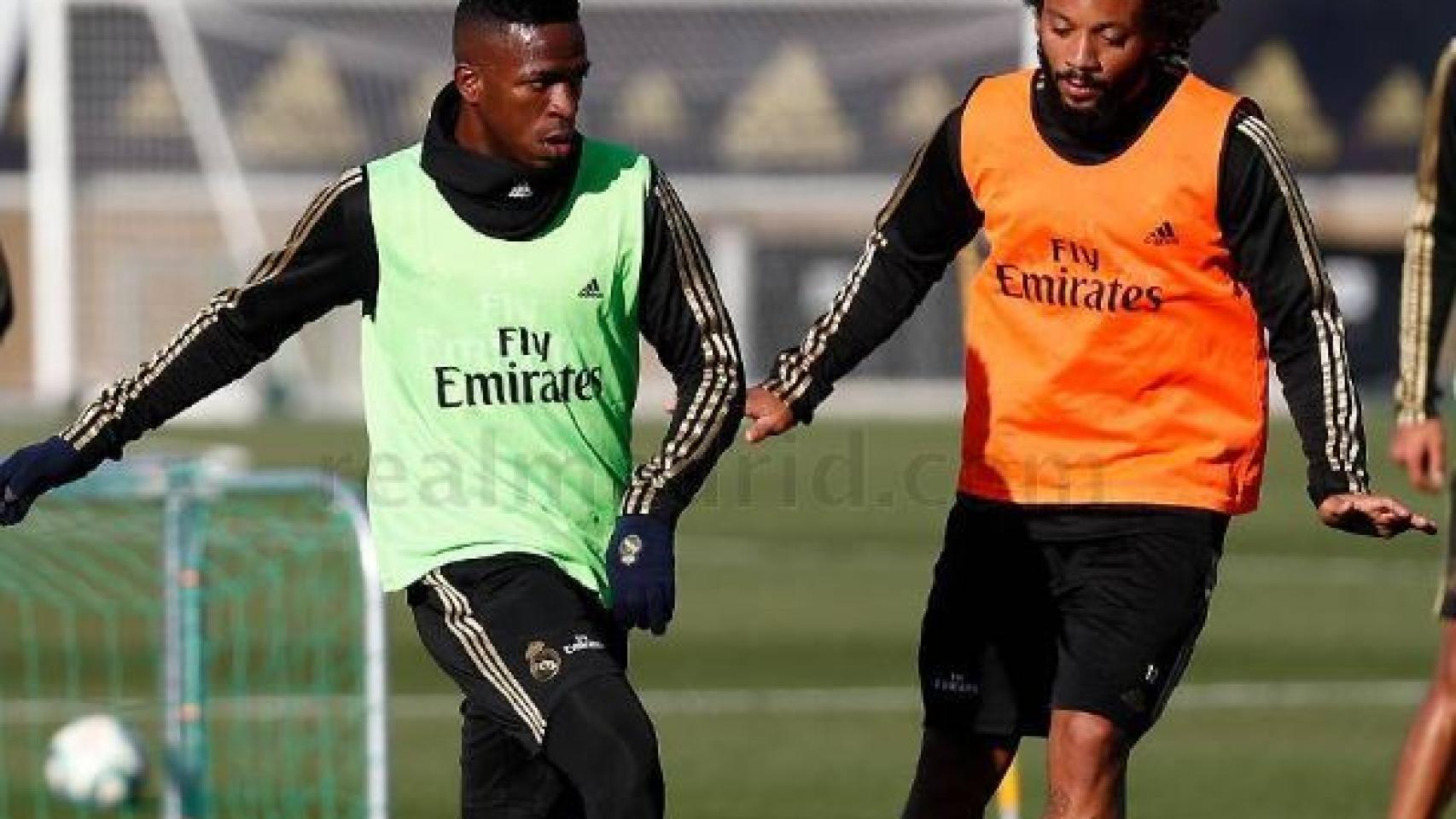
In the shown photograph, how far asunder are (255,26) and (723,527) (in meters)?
14.6

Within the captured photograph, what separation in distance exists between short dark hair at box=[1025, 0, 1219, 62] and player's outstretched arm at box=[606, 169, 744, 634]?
3.02ft

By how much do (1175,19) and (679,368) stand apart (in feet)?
4.23

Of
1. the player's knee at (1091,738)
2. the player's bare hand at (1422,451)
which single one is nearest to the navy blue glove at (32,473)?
the player's knee at (1091,738)

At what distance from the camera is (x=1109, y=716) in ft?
22.5

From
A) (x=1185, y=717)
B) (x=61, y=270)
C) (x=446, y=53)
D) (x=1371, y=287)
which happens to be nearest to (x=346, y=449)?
(x=61, y=270)

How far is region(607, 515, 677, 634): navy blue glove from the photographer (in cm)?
661

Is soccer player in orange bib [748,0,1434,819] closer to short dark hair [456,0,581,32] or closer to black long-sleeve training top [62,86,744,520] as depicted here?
black long-sleeve training top [62,86,744,520]

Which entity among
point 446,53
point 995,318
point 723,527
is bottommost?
point 723,527

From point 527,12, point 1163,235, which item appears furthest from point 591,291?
point 1163,235

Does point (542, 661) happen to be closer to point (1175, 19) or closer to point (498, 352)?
point (498, 352)

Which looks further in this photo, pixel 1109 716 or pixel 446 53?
pixel 446 53

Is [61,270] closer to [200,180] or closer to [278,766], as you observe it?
[200,180]

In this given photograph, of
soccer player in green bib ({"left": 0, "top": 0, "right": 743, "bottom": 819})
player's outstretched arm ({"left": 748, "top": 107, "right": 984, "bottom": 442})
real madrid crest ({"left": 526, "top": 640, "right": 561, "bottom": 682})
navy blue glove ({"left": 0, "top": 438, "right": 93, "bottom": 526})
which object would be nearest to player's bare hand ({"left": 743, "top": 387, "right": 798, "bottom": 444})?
player's outstretched arm ({"left": 748, "top": 107, "right": 984, "bottom": 442})

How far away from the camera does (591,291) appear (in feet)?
23.0
